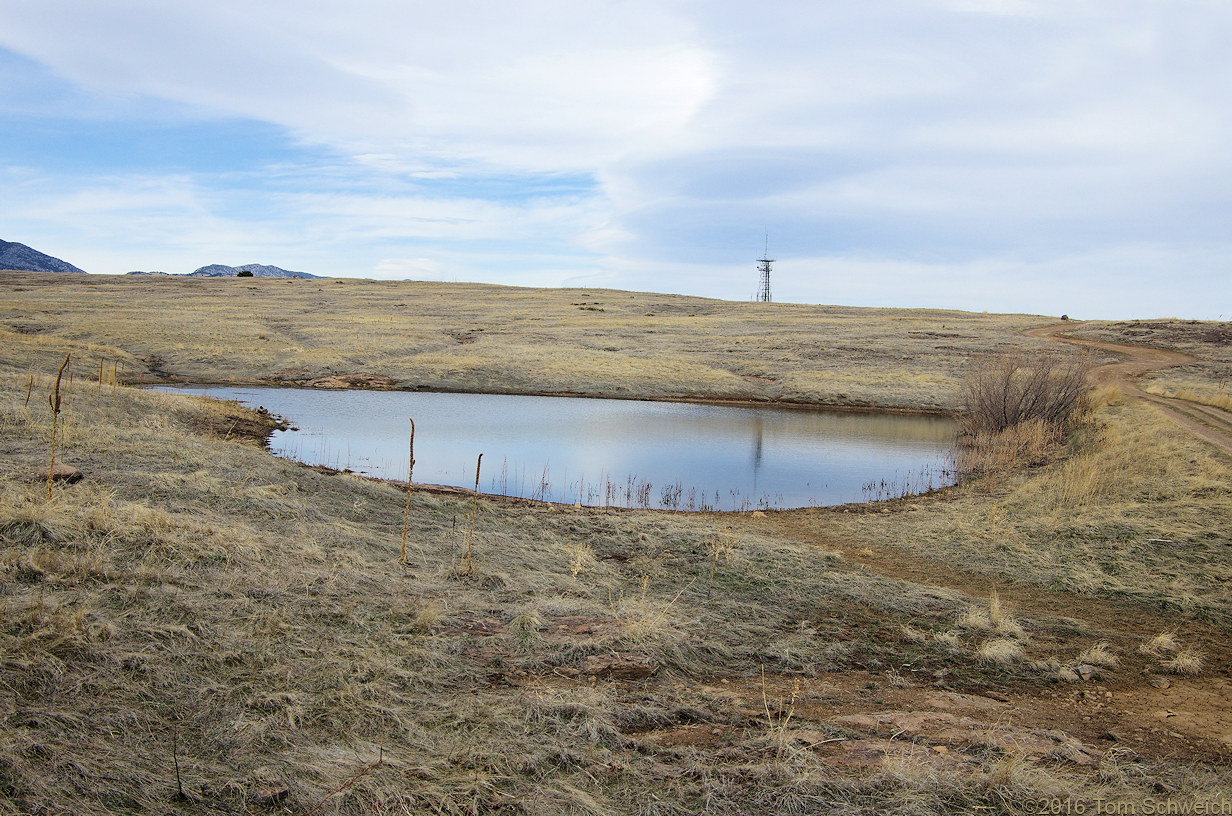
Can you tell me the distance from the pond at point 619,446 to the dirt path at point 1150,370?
21.3 feet

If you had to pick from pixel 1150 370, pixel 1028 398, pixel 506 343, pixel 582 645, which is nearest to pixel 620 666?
pixel 582 645

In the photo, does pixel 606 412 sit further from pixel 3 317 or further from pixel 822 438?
pixel 3 317

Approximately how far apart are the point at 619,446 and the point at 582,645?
652 inches

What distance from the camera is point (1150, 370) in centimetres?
3947

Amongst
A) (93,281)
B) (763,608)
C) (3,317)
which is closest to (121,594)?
(763,608)

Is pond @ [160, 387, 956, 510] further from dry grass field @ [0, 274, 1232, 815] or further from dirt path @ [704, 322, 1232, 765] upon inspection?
dirt path @ [704, 322, 1232, 765]

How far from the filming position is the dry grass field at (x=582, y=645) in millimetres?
4469

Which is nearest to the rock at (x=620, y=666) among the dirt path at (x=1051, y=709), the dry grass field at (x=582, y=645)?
the dry grass field at (x=582, y=645)

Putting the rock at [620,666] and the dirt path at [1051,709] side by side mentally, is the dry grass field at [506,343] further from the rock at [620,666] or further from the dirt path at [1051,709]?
the rock at [620,666]

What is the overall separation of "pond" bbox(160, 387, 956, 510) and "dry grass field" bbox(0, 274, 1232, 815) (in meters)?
3.06

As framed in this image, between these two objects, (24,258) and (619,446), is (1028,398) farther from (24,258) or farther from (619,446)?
(24,258)

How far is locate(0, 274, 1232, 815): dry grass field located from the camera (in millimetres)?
4469

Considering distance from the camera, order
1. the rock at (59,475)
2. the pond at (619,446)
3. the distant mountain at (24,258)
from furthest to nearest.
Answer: the distant mountain at (24,258) < the pond at (619,446) < the rock at (59,475)

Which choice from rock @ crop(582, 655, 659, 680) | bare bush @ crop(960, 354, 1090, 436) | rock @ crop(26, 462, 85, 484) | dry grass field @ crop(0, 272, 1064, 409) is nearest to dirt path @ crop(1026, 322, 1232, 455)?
bare bush @ crop(960, 354, 1090, 436)
